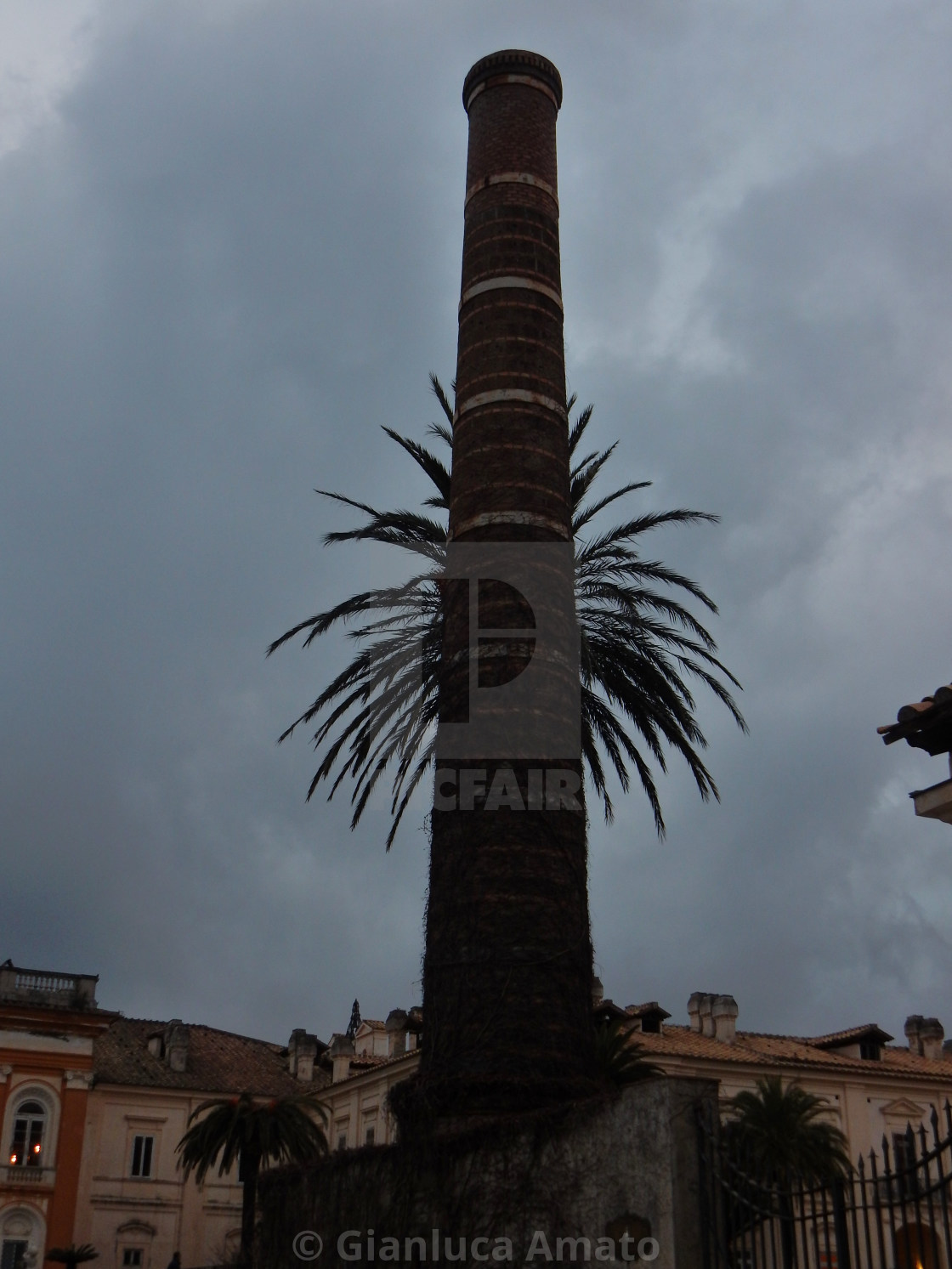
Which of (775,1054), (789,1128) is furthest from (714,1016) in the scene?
(789,1128)

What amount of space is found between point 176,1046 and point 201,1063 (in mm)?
1508

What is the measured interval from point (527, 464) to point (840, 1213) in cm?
895

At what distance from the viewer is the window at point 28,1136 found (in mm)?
46406

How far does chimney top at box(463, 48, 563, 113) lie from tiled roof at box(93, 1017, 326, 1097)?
134 ft

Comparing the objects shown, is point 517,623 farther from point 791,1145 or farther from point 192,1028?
point 192,1028

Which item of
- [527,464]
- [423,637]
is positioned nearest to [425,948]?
[527,464]

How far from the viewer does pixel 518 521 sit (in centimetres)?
1506

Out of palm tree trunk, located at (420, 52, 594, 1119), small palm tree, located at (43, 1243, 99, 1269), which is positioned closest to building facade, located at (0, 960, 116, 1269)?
small palm tree, located at (43, 1243, 99, 1269)

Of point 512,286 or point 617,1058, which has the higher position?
point 512,286

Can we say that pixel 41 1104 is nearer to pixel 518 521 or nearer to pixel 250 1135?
pixel 250 1135

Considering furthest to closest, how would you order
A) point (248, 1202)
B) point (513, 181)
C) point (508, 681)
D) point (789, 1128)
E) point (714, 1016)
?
1. point (714, 1016)
2. point (248, 1202)
3. point (789, 1128)
4. point (513, 181)
5. point (508, 681)

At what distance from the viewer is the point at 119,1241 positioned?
48.7m

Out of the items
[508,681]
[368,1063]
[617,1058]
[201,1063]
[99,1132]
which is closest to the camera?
[508,681]

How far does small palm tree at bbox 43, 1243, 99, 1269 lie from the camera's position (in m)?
45.2
